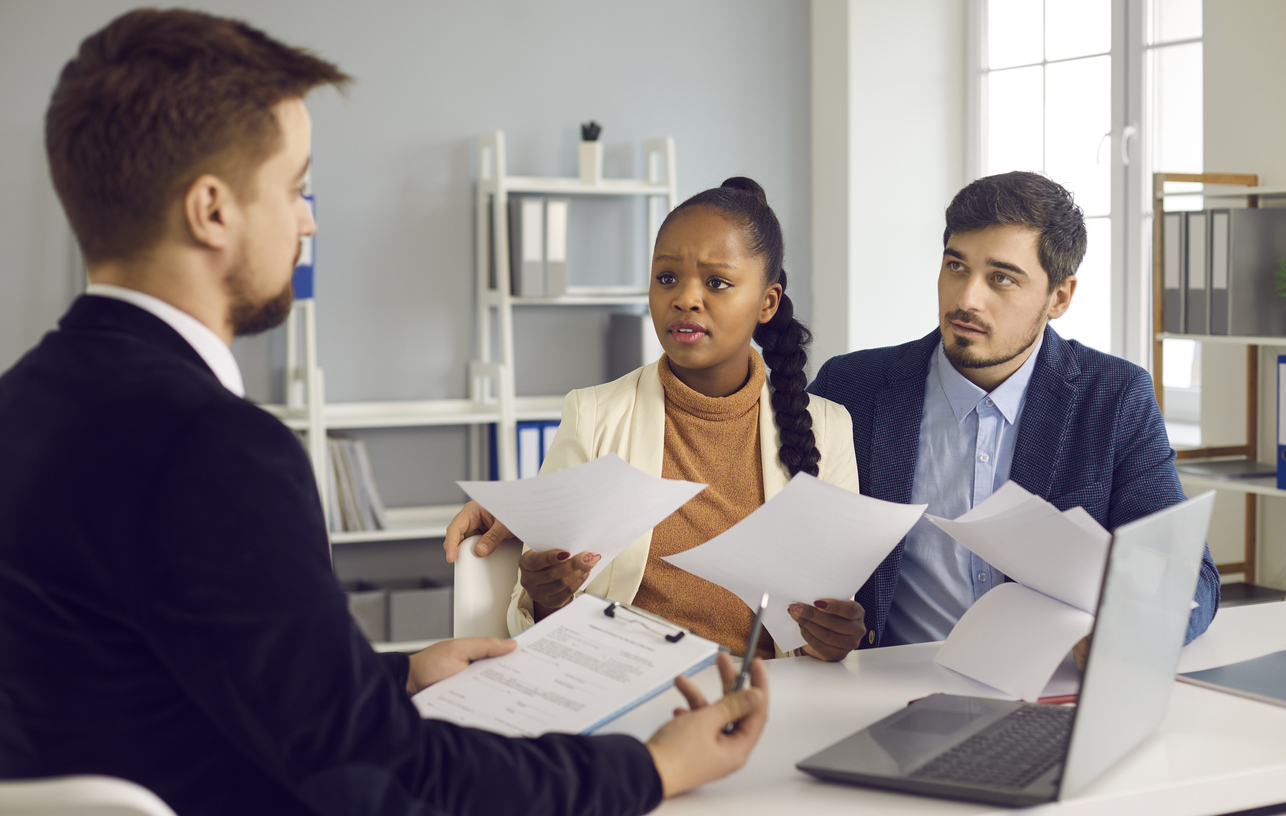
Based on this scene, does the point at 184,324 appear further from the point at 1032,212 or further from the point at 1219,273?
the point at 1219,273

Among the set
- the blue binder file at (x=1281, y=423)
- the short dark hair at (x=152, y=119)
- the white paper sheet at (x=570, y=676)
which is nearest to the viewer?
the short dark hair at (x=152, y=119)

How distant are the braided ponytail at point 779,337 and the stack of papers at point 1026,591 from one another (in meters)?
0.39

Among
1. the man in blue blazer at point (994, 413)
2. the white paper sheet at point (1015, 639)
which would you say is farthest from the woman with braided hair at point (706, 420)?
the white paper sheet at point (1015, 639)

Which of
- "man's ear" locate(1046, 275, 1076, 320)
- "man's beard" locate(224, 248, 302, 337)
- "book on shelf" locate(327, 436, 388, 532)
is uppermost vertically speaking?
"man's ear" locate(1046, 275, 1076, 320)

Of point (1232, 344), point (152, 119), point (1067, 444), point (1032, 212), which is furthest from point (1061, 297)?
point (1232, 344)

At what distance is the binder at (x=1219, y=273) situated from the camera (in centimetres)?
272

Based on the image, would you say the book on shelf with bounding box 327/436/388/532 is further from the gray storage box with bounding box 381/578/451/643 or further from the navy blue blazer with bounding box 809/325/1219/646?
the navy blue blazer with bounding box 809/325/1219/646

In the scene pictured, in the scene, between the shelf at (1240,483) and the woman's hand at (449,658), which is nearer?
the woman's hand at (449,658)

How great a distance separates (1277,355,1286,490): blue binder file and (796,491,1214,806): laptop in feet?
5.97

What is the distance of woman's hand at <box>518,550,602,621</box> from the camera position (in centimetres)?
133

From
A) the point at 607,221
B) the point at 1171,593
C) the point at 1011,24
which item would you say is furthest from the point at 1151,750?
the point at 1011,24

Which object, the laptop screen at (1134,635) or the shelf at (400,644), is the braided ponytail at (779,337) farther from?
the shelf at (400,644)

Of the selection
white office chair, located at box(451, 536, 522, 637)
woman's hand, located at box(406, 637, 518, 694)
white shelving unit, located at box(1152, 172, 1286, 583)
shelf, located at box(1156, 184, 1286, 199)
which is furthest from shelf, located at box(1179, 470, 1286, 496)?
woman's hand, located at box(406, 637, 518, 694)

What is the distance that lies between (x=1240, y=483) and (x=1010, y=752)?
203 cm
